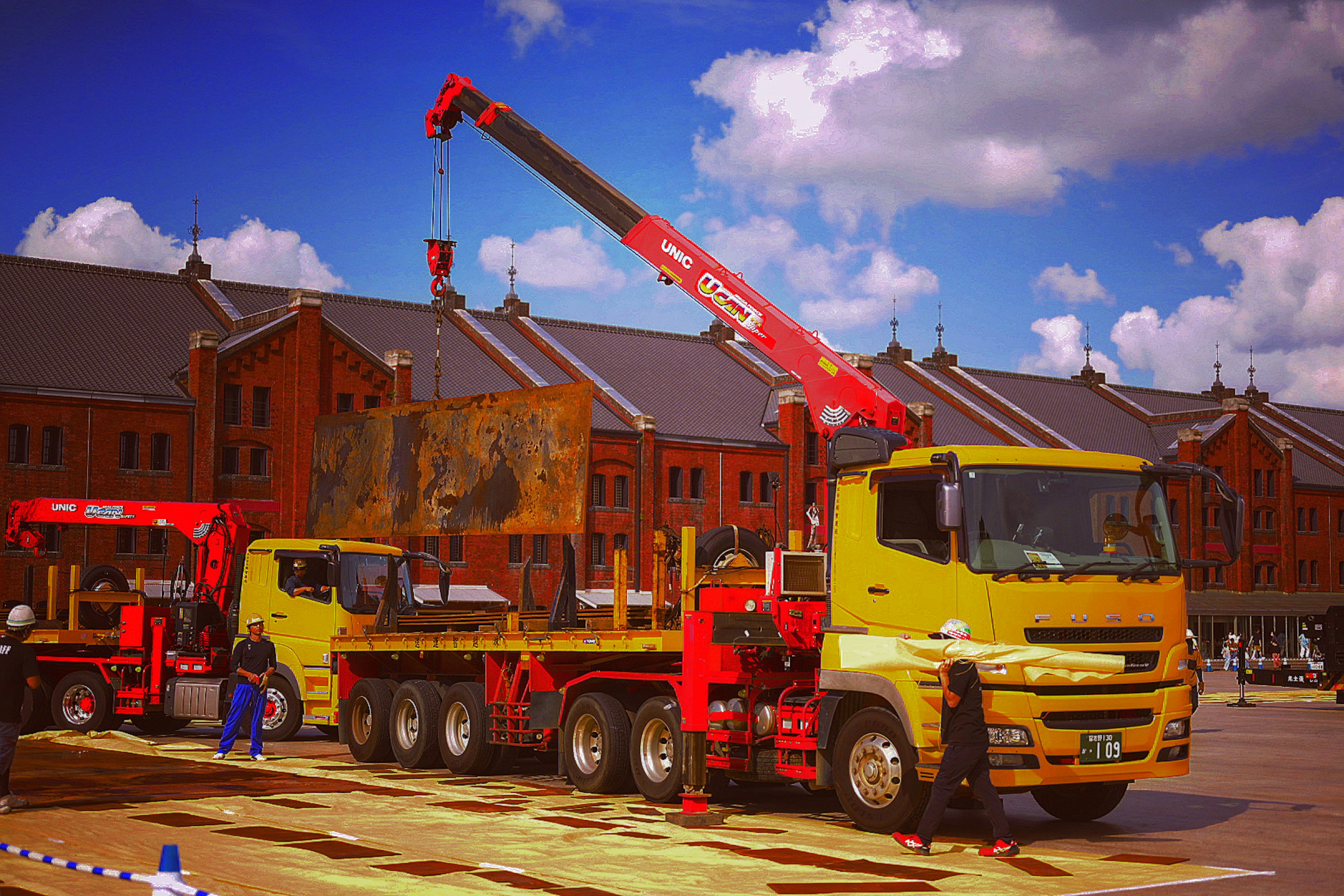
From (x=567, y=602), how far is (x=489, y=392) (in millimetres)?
39141

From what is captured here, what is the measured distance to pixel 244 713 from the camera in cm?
1941

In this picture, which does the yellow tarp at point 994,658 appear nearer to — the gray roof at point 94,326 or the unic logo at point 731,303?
the unic logo at point 731,303

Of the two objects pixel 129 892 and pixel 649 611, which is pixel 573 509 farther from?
pixel 129 892

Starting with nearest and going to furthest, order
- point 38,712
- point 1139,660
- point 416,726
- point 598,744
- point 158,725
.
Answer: point 1139,660 < point 598,744 < point 416,726 < point 38,712 < point 158,725

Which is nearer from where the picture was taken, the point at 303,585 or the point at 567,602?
the point at 567,602

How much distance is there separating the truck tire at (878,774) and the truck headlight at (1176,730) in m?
2.08

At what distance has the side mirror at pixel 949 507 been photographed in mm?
11719

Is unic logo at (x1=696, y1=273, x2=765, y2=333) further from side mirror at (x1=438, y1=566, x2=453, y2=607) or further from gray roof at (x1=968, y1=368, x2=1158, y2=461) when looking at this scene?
gray roof at (x1=968, y1=368, x2=1158, y2=461)

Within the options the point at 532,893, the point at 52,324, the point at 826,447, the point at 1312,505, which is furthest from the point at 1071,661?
the point at 1312,505

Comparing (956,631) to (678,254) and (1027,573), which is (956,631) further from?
(678,254)

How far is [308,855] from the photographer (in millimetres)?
10914

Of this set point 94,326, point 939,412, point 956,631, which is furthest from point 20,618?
point 939,412

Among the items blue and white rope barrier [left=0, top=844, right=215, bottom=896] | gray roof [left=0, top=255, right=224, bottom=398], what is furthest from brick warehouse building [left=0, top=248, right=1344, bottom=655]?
blue and white rope barrier [left=0, top=844, right=215, bottom=896]

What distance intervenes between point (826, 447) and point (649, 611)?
318 cm
